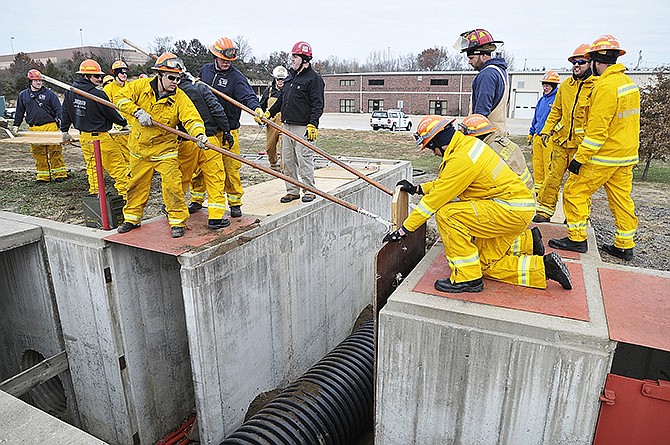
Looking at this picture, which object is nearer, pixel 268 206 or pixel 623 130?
pixel 623 130

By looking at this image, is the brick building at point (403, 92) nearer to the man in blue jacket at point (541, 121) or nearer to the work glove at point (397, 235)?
the man in blue jacket at point (541, 121)

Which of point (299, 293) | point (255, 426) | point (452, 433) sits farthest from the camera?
point (299, 293)

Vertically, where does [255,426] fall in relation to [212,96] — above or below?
below

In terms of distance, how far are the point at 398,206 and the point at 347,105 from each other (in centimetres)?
5018

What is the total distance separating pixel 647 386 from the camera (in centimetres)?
311

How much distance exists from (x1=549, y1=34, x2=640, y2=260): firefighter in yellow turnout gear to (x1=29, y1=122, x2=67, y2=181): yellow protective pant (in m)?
8.92

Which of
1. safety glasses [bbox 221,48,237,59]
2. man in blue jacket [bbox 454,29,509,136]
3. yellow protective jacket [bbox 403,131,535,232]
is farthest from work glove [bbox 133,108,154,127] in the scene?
man in blue jacket [bbox 454,29,509,136]

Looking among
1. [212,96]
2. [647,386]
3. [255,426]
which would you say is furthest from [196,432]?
[647,386]

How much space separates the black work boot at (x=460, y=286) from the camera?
3707 millimetres

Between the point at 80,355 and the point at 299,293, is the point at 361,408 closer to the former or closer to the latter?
the point at 299,293

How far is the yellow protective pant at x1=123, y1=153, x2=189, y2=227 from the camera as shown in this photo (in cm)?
489

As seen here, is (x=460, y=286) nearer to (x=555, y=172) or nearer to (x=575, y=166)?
(x=575, y=166)

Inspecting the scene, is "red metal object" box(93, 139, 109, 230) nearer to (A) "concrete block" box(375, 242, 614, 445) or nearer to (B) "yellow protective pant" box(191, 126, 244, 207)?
(B) "yellow protective pant" box(191, 126, 244, 207)

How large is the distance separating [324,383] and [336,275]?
251 cm
